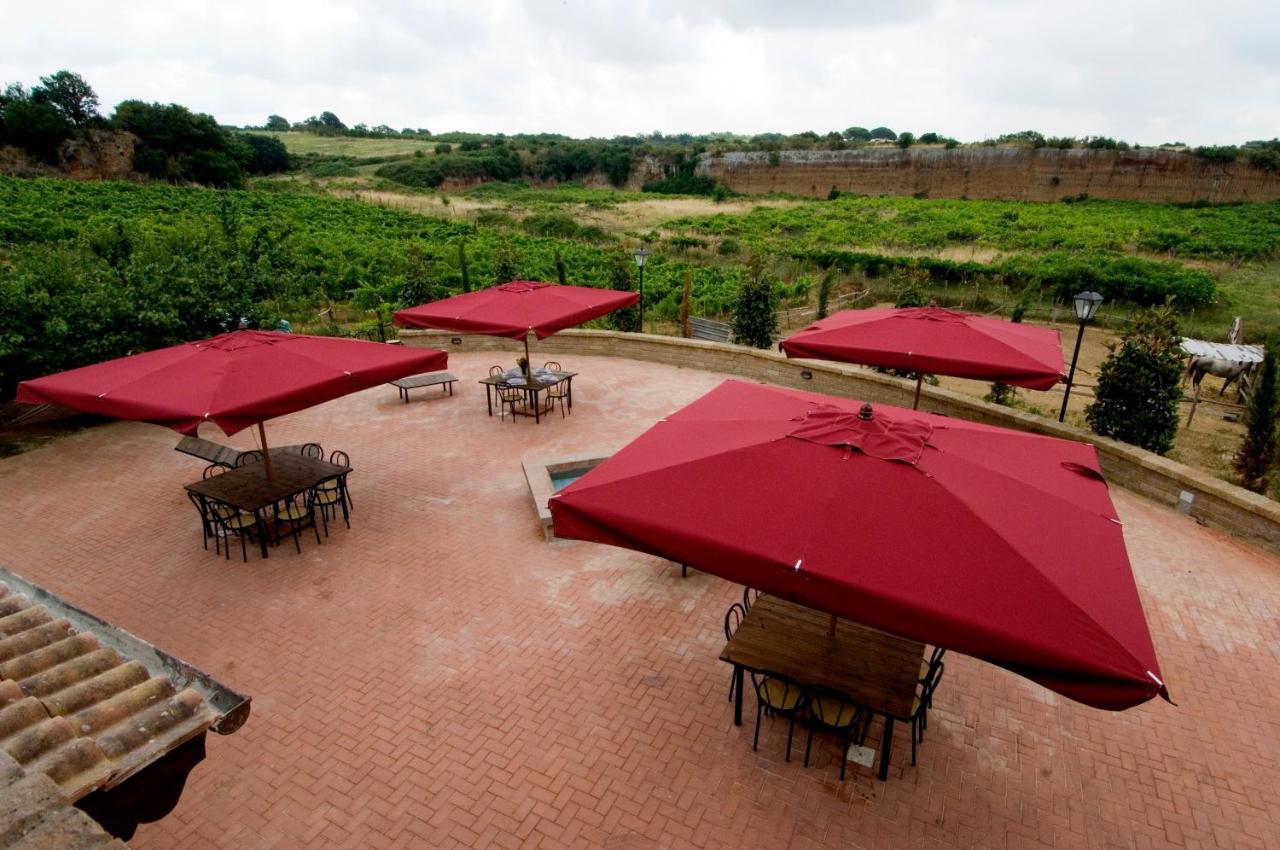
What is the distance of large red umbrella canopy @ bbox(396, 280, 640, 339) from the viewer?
361 inches

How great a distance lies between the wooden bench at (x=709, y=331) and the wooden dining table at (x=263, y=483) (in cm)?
1260

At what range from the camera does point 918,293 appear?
48.3ft

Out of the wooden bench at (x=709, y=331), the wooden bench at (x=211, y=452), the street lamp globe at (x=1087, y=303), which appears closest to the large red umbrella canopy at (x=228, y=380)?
the wooden bench at (x=211, y=452)

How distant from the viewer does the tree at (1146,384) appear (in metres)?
8.39

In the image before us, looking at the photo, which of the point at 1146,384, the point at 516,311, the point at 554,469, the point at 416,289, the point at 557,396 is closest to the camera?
the point at 1146,384

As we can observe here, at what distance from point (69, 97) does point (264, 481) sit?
82.2m

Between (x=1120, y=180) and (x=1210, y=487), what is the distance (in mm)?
66141

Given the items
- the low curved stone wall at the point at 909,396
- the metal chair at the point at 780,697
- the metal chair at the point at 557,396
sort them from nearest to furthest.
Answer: the metal chair at the point at 780,697 → the low curved stone wall at the point at 909,396 → the metal chair at the point at 557,396

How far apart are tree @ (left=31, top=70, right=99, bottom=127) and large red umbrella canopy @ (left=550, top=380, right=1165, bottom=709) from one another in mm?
72596

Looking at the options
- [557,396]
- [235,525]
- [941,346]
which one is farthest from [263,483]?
[941,346]

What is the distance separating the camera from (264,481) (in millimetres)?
7336

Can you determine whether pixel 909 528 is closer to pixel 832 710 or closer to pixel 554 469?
pixel 832 710

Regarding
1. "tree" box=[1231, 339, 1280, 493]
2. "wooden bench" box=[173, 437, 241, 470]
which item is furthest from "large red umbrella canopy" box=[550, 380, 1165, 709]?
"wooden bench" box=[173, 437, 241, 470]

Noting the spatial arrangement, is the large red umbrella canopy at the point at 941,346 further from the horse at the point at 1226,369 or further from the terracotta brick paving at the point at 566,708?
the horse at the point at 1226,369
